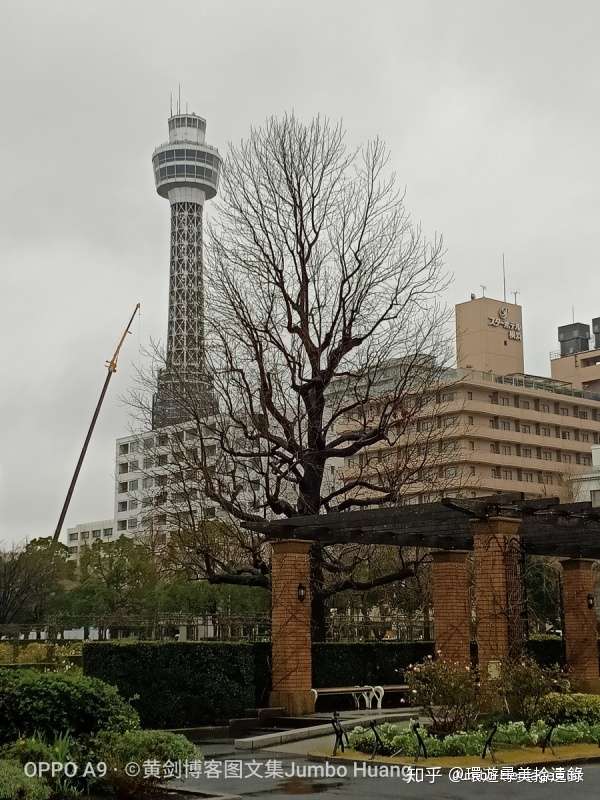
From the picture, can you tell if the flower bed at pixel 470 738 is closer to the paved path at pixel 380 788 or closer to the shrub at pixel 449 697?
the shrub at pixel 449 697

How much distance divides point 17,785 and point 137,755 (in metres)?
1.54

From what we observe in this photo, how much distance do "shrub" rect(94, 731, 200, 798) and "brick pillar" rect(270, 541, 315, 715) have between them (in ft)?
32.6

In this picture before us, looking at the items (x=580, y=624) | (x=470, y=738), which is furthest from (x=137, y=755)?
(x=580, y=624)

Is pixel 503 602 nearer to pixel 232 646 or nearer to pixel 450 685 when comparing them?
pixel 450 685

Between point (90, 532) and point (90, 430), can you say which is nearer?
point (90, 430)

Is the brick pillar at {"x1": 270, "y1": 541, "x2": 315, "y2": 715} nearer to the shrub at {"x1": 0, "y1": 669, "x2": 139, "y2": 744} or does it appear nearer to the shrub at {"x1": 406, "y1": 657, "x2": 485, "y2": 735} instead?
the shrub at {"x1": 406, "y1": 657, "x2": 485, "y2": 735}

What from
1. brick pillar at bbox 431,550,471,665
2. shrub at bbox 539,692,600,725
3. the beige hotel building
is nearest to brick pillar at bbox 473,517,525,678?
shrub at bbox 539,692,600,725

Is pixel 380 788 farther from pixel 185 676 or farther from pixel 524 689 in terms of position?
pixel 185 676

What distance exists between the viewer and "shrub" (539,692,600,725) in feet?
52.1

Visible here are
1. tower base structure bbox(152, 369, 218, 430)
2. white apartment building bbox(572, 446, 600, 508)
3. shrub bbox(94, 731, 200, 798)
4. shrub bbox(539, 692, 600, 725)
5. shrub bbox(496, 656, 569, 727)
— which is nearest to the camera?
shrub bbox(94, 731, 200, 798)

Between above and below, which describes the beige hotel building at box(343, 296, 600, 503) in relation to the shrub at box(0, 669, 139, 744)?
above

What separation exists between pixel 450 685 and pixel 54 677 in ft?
19.2

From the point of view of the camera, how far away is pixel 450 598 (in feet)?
77.2

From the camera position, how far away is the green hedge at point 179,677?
18547 mm
